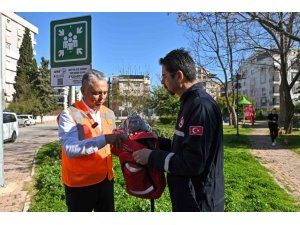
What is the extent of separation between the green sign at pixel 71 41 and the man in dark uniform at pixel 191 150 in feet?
9.04

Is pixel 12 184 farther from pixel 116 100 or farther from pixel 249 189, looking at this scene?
pixel 116 100

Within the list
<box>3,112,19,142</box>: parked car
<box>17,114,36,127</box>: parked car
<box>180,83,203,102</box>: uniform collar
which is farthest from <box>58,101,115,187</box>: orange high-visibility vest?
<box>17,114,36,127</box>: parked car

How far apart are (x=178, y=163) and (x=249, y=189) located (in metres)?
4.86

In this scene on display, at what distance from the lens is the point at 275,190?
21.1ft

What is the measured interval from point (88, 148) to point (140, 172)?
46cm

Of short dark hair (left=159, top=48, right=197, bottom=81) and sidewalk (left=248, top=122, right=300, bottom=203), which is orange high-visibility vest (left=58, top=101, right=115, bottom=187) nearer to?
short dark hair (left=159, top=48, right=197, bottom=81)

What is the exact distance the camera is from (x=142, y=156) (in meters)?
2.13

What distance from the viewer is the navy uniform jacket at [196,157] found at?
194cm

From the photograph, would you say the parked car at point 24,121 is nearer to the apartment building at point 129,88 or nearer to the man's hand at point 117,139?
the apartment building at point 129,88

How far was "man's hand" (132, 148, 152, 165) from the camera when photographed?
6.95ft

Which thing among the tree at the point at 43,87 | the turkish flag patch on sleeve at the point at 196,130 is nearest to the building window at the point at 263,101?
the tree at the point at 43,87

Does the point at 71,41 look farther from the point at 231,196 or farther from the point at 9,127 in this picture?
the point at 9,127

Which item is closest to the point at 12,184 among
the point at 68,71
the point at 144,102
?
the point at 68,71

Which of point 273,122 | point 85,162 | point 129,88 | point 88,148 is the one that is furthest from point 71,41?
point 129,88
